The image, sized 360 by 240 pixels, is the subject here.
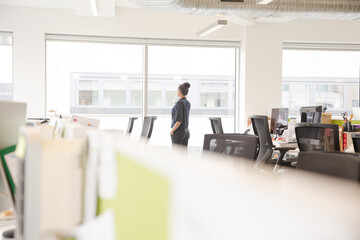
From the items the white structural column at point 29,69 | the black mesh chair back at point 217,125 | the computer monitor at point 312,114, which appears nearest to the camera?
A: the computer monitor at point 312,114

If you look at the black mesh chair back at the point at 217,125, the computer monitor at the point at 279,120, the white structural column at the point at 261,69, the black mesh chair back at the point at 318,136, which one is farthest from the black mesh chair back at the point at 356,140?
the white structural column at the point at 261,69

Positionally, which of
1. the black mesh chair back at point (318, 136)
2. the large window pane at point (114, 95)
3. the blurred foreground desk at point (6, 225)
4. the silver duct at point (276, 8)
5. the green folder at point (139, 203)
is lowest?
the blurred foreground desk at point (6, 225)

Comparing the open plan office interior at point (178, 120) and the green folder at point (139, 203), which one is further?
the green folder at point (139, 203)

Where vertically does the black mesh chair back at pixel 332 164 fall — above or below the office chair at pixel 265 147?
above

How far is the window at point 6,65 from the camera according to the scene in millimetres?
7148

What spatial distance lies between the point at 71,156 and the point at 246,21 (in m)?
6.79

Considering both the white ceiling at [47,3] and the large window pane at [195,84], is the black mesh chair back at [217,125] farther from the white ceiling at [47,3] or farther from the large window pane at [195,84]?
the white ceiling at [47,3]

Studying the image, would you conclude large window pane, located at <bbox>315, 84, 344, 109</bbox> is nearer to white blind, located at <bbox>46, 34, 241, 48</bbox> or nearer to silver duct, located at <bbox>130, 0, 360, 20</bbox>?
white blind, located at <bbox>46, 34, 241, 48</bbox>

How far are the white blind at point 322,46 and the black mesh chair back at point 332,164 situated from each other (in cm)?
644

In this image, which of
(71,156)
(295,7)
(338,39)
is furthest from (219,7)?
(71,156)

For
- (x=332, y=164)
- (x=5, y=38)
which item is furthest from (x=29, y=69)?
(x=332, y=164)

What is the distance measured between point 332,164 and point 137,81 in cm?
621

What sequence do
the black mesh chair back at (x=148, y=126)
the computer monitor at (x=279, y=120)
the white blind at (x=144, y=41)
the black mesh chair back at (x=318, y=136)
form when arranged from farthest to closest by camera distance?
the white blind at (x=144, y=41), the computer monitor at (x=279, y=120), the black mesh chair back at (x=148, y=126), the black mesh chair back at (x=318, y=136)

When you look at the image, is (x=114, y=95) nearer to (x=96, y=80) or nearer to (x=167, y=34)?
(x=96, y=80)
